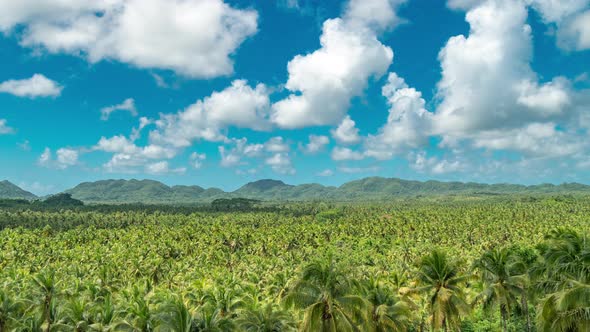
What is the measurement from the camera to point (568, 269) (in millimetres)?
31938

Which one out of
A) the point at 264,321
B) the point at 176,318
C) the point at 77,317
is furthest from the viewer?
the point at 77,317

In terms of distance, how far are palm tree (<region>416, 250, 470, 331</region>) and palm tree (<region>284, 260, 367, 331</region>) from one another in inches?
485

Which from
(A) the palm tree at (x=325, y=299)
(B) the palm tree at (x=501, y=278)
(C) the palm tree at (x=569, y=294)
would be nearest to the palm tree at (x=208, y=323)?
(A) the palm tree at (x=325, y=299)

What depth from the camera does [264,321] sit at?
35094mm

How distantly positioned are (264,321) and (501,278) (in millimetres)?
23735

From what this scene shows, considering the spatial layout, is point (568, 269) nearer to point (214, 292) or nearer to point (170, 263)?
point (214, 292)

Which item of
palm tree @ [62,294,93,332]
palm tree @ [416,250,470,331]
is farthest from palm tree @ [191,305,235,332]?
palm tree @ [416,250,470,331]

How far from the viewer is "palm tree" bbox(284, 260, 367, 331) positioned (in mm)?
28984

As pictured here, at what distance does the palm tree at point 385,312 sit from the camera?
35844mm

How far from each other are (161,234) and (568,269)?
139651 millimetres

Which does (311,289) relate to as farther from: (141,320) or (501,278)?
(501,278)

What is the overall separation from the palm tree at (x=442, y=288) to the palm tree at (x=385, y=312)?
340cm

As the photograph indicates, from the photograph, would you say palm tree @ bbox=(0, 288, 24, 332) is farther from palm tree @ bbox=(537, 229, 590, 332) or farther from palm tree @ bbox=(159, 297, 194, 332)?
palm tree @ bbox=(537, 229, 590, 332)

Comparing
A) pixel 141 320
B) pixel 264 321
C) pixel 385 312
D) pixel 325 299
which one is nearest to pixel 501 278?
pixel 385 312
